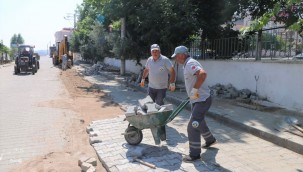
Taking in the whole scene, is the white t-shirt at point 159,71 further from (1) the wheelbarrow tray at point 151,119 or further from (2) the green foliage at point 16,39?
(2) the green foliage at point 16,39

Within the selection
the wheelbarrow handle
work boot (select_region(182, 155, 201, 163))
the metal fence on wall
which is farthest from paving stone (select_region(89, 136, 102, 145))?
the metal fence on wall

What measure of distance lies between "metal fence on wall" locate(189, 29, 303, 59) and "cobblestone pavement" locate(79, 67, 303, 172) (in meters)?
3.57

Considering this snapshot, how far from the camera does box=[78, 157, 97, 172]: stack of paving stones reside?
4797 mm

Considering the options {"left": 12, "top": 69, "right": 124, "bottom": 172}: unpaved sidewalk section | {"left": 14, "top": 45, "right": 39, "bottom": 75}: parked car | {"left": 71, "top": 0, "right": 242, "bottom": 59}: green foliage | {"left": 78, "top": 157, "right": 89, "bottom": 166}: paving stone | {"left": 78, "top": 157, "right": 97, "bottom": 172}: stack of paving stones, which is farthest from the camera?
{"left": 14, "top": 45, "right": 39, "bottom": 75}: parked car

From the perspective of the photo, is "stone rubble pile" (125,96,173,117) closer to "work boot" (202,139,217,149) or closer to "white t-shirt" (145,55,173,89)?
"work boot" (202,139,217,149)

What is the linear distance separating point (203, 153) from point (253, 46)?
6.28m

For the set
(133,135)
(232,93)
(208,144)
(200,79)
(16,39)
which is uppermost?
(16,39)

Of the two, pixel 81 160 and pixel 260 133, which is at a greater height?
pixel 260 133

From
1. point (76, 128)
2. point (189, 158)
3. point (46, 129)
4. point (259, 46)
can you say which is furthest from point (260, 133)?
point (259, 46)

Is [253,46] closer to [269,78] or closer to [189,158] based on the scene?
[269,78]

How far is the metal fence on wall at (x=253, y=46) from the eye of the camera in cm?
919

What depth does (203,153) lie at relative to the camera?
17.8 ft

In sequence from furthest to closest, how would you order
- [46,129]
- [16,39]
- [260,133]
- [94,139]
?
1. [16,39]
2. [46,129]
3. [260,133]
4. [94,139]

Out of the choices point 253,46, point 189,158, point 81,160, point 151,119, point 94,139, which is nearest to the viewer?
point 189,158
